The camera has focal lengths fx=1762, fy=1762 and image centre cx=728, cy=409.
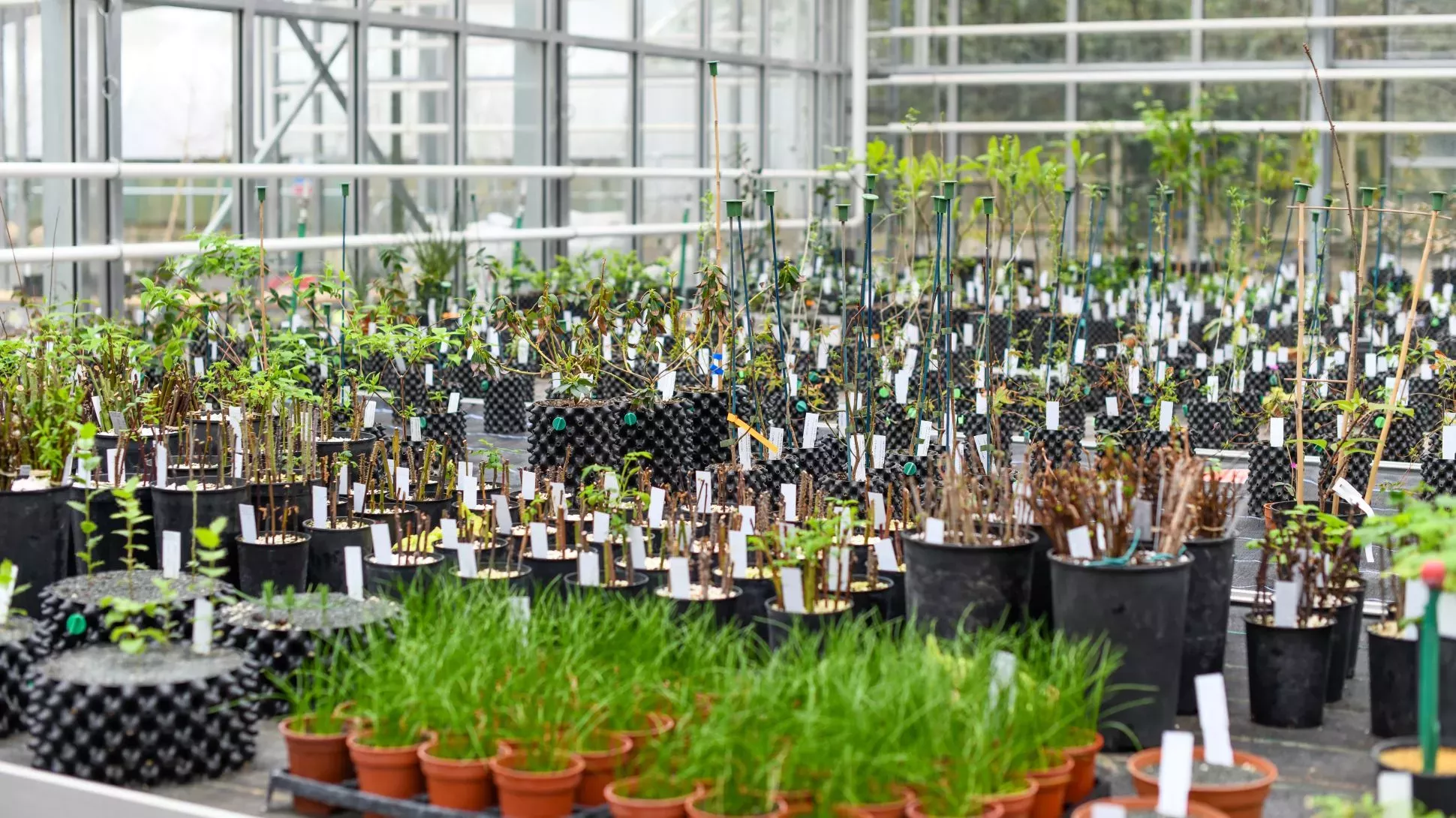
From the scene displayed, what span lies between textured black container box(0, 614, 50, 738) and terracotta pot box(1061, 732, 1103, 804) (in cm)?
214

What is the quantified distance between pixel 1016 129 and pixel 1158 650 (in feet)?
40.4

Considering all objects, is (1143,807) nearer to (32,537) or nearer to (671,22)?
(32,537)

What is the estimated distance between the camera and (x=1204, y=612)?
150 inches

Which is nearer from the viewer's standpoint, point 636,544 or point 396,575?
point 636,544

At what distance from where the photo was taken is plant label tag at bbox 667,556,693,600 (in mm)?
3771

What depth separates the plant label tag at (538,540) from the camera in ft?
13.7

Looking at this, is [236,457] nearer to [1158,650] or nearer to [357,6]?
[1158,650]

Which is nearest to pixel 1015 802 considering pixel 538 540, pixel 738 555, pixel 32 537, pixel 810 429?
pixel 738 555

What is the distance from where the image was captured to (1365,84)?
14.3 metres

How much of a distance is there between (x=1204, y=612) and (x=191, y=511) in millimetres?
2522

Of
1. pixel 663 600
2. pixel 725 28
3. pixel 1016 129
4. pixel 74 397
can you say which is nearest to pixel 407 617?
pixel 663 600

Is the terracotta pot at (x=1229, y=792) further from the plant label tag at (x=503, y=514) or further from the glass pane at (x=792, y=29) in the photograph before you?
the glass pane at (x=792, y=29)

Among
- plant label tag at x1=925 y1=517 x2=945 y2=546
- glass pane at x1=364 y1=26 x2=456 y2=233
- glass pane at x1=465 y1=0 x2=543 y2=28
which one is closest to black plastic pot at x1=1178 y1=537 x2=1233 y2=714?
plant label tag at x1=925 y1=517 x2=945 y2=546

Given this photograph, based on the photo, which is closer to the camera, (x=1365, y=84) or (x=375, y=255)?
(x=375, y=255)
